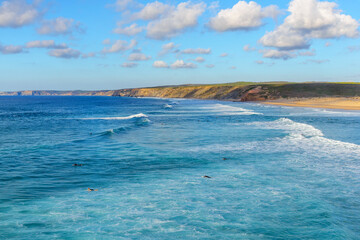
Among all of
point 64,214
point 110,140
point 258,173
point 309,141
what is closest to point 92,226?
point 64,214

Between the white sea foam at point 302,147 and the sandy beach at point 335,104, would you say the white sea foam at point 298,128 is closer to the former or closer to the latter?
the white sea foam at point 302,147

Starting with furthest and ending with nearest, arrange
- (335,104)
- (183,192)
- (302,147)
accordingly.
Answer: (335,104) → (302,147) → (183,192)

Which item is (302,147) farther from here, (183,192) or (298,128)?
(183,192)

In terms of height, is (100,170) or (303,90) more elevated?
(303,90)

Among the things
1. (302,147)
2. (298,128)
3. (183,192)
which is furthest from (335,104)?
(183,192)

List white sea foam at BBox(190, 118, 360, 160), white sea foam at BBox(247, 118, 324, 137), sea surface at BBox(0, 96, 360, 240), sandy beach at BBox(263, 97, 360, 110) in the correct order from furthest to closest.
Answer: sandy beach at BBox(263, 97, 360, 110)
white sea foam at BBox(247, 118, 324, 137)
white sea foam at BBox(190, 118, 360, 160)
sea surface at BBox(0, 96, 360, 240)

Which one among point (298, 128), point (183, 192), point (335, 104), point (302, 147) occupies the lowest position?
point (183, 192)

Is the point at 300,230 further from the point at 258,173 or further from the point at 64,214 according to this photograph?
the point at 64,214

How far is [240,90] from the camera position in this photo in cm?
18750

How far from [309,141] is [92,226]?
22599 millimetres

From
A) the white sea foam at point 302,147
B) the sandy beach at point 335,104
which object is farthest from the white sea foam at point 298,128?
the sandy beach at point 335,104

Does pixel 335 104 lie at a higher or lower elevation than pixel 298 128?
higher

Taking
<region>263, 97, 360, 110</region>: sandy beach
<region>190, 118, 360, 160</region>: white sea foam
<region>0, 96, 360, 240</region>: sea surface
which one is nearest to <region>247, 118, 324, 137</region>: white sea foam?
<region>190, 118, 360, 160</region>: white sea foam

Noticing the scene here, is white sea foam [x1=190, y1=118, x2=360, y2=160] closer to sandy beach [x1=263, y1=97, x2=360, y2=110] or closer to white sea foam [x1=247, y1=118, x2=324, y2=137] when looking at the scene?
white sea foam [x1=247, y1=118, x2=324, y2=137]
